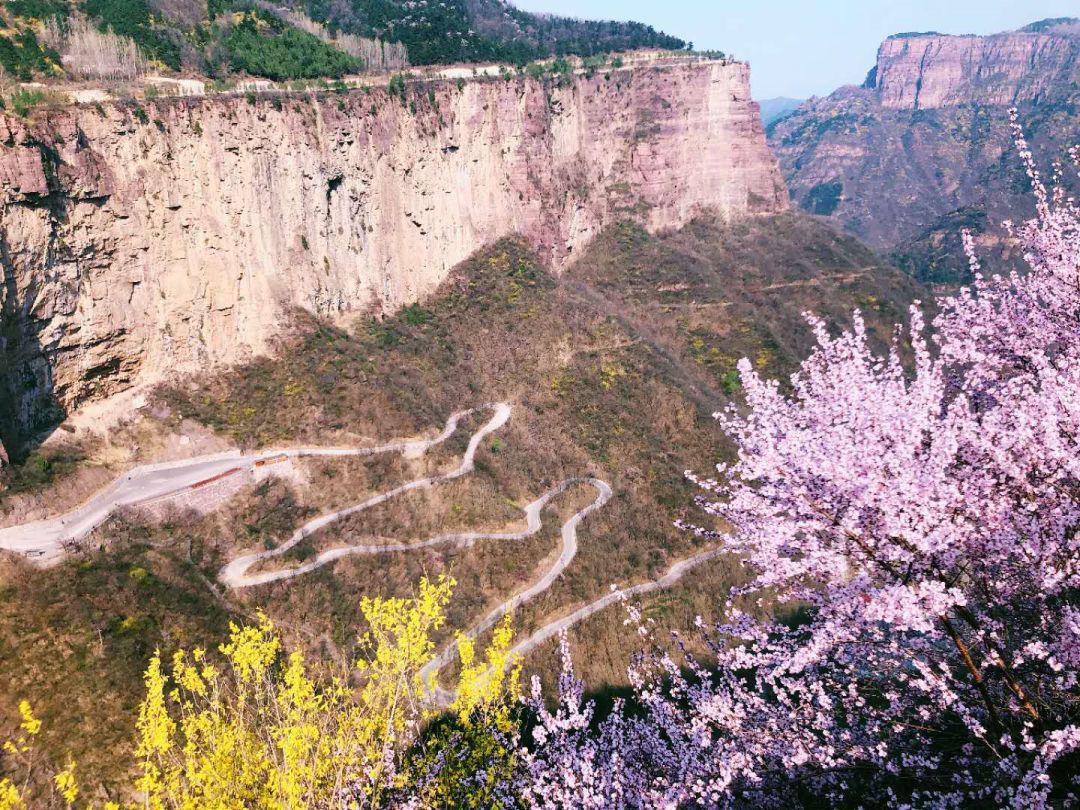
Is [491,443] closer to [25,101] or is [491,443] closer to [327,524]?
[327,524]

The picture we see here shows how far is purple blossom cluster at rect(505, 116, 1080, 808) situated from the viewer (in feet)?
27.6

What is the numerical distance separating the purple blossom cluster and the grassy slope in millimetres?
19244

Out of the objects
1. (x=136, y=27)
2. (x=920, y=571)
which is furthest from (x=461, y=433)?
(x=920, y=571)

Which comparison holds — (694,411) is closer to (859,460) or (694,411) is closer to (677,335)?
(677,335)

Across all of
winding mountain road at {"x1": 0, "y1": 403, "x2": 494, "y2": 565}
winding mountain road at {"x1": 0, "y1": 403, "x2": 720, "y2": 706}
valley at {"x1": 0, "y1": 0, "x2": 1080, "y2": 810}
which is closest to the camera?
valley at {"x1": 0, "y1": 0, "x2": 1080, "y2": 810}

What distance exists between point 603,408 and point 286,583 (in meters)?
25.3

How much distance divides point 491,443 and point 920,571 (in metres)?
38.2

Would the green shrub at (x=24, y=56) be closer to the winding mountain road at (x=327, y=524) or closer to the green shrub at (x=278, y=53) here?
the green shrub at (x=278, y=53)

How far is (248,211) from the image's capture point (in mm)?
41250

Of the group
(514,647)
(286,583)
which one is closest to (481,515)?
(514,647)

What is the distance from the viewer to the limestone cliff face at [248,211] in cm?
3306

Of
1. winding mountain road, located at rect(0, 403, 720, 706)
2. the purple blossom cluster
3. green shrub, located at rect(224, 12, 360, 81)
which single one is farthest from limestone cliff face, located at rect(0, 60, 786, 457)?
the purple blossom cluster

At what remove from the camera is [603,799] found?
39.5ft

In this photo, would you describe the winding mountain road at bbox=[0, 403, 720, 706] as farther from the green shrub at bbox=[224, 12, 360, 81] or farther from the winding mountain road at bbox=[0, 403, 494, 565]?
the green shrub at bbox=[224, 12, 360, 81]
